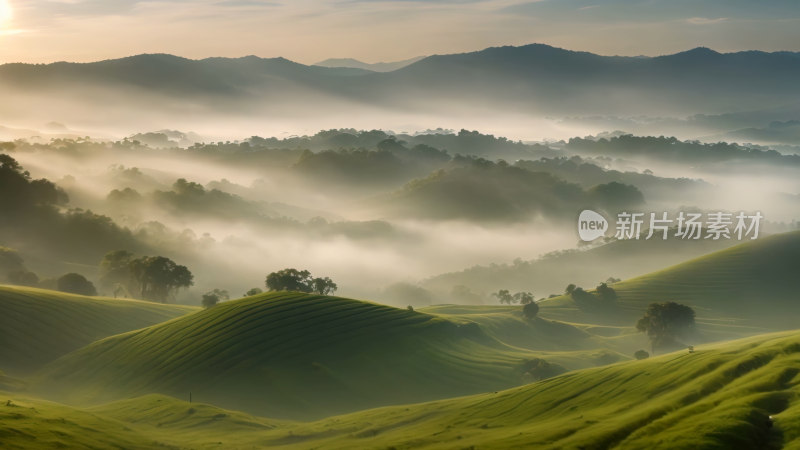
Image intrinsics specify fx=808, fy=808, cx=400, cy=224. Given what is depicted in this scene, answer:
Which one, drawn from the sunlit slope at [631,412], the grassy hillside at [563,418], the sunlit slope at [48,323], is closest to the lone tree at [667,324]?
the sunlit slope at [631,412]

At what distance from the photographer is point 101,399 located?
137 meters

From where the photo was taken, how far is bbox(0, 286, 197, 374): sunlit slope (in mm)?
159125

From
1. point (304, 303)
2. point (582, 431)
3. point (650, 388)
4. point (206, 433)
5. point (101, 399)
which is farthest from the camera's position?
point (304, 303)

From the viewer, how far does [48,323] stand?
174500 millimetres

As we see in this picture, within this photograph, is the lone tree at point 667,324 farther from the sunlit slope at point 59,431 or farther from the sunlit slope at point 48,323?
the sunlit slope at point 59,431

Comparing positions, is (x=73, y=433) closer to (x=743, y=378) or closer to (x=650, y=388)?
(x=650, y=388)

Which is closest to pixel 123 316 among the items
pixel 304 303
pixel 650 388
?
pixel 304 303

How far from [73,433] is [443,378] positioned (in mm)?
82255

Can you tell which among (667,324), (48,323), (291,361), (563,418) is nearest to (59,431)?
(563,418)

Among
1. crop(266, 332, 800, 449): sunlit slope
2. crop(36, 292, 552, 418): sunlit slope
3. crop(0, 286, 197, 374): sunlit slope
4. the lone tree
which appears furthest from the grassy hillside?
the lone tree

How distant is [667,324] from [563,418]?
121370mm

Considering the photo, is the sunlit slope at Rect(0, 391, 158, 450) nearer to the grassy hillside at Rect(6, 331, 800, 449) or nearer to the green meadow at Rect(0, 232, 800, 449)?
the grassy hillside at Rect(6, 331, 800, 449)

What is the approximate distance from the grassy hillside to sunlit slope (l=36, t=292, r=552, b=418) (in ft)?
85.1

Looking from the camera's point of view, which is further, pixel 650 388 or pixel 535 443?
pixel 650 388
